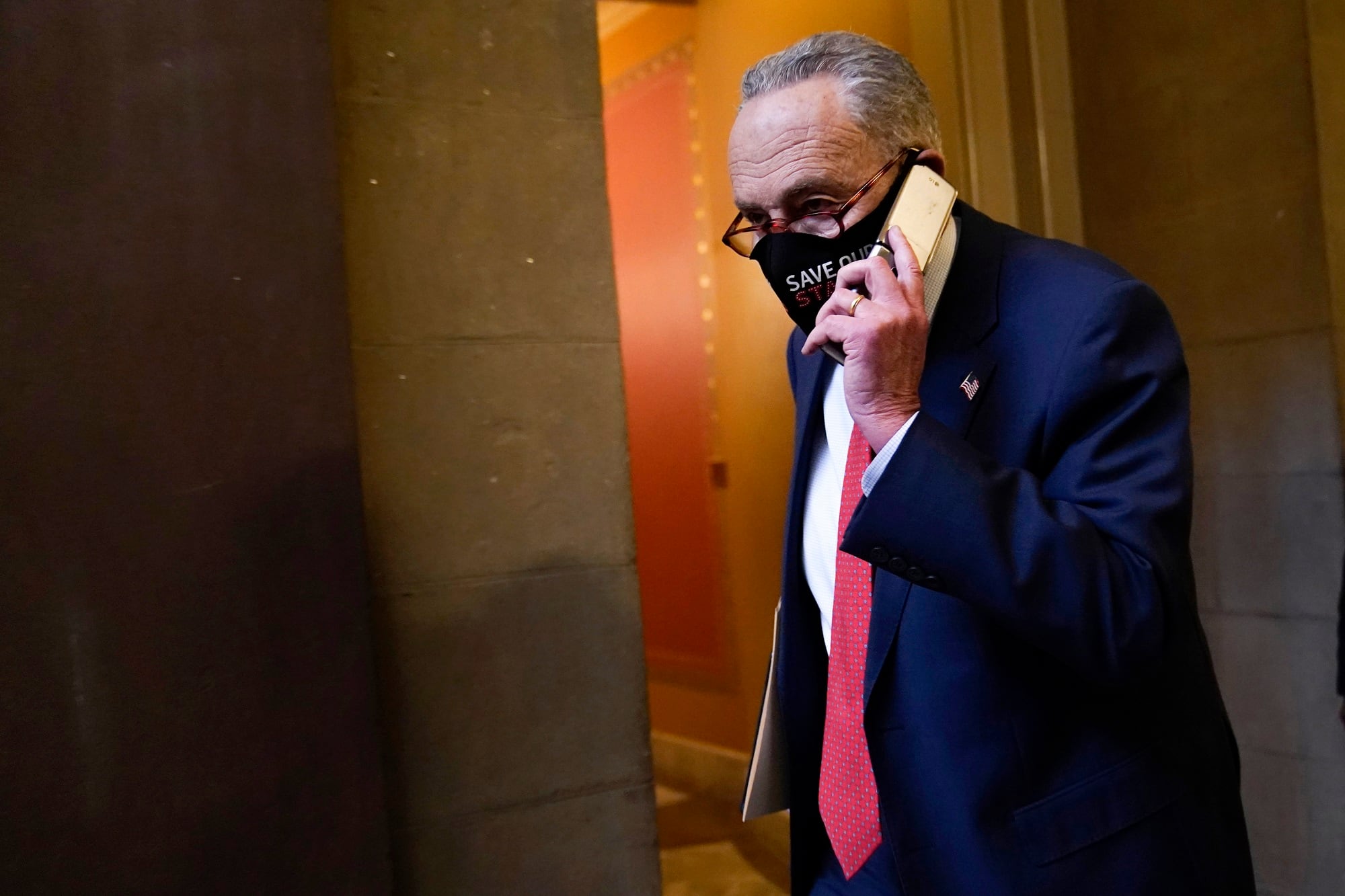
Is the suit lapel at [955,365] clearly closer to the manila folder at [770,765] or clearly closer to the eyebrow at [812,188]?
the eyebrow at [812,188]

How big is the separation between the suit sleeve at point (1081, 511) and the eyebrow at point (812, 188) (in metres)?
0.38

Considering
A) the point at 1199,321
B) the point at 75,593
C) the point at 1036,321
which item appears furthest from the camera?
the point at 1199,321

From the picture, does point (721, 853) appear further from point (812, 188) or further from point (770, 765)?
point (812, 188)

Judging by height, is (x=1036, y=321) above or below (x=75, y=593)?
above

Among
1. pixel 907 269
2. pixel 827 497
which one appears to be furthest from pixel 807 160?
pixel 827 497

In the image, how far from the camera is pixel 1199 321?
11.3 ft

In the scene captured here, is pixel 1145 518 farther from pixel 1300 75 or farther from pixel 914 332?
pixel 1300 75

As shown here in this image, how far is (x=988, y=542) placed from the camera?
1.11 m

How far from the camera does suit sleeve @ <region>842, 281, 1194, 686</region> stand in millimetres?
1112

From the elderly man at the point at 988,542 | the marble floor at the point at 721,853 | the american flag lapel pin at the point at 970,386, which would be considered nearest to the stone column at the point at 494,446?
the elderly man at the point at 988,542

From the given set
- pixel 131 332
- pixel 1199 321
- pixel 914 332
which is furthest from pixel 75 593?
pixel 1199 321

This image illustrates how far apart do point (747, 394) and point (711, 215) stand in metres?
0.99

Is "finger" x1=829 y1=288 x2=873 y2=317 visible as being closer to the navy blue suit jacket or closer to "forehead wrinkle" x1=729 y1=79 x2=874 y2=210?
the navy blue suit jacket

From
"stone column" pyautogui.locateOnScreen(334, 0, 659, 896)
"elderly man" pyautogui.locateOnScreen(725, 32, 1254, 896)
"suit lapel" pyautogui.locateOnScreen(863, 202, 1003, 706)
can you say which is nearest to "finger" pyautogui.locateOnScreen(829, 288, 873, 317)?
"elderly man" pyautogui.locateOnScreen(725, 32, 1254, 896)
